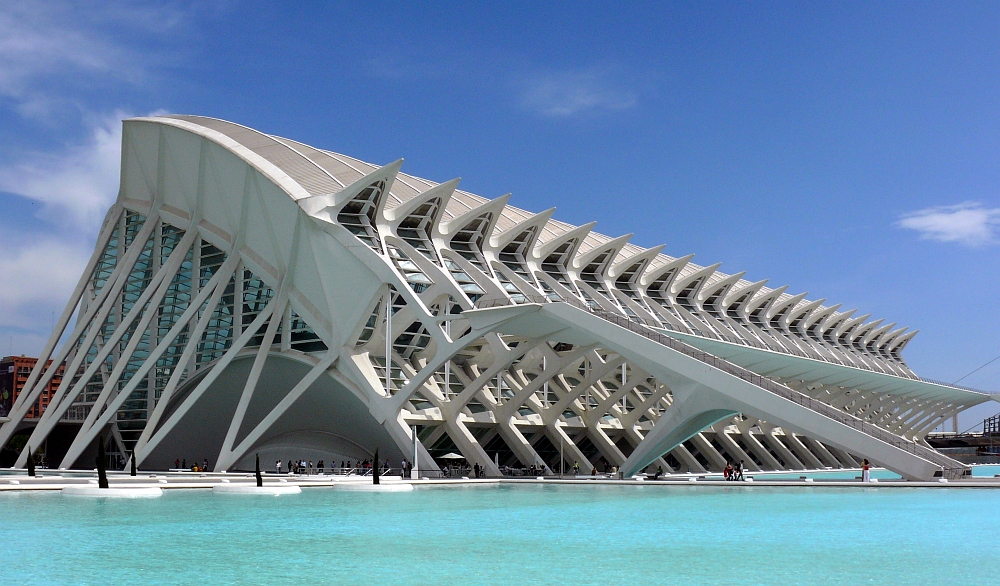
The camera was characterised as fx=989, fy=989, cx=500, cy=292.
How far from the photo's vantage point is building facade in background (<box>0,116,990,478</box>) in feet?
125

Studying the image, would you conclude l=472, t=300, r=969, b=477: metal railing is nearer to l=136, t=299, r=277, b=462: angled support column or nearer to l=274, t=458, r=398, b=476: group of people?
l=274, t=458, r=398, b=476: group of people

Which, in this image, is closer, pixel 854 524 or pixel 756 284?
pixel 854 524

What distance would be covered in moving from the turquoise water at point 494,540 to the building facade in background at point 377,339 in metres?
12.0

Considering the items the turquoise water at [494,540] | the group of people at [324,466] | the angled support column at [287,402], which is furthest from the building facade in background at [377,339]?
the turquoise water at [494,540]

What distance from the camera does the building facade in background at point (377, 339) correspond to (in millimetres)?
38219

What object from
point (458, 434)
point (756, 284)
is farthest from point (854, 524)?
point (756, 284)

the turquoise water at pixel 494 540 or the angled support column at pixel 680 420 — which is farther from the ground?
the angled support column at pixel 680 420

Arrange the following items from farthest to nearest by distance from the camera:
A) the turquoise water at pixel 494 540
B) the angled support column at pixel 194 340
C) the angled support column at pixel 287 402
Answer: the angled support column at pixel 194 340
the angled support column at pixel 287 402
the turquoise water at pixel 494 540

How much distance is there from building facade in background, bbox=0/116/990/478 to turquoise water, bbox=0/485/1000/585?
12032mm

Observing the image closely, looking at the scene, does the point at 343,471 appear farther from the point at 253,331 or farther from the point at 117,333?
the point at 117,333

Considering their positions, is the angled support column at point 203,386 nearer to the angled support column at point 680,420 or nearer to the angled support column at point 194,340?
the angled support column at point 194,340

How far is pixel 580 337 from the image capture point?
132ft

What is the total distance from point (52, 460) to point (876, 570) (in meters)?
60.2

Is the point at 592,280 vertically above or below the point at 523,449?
above
